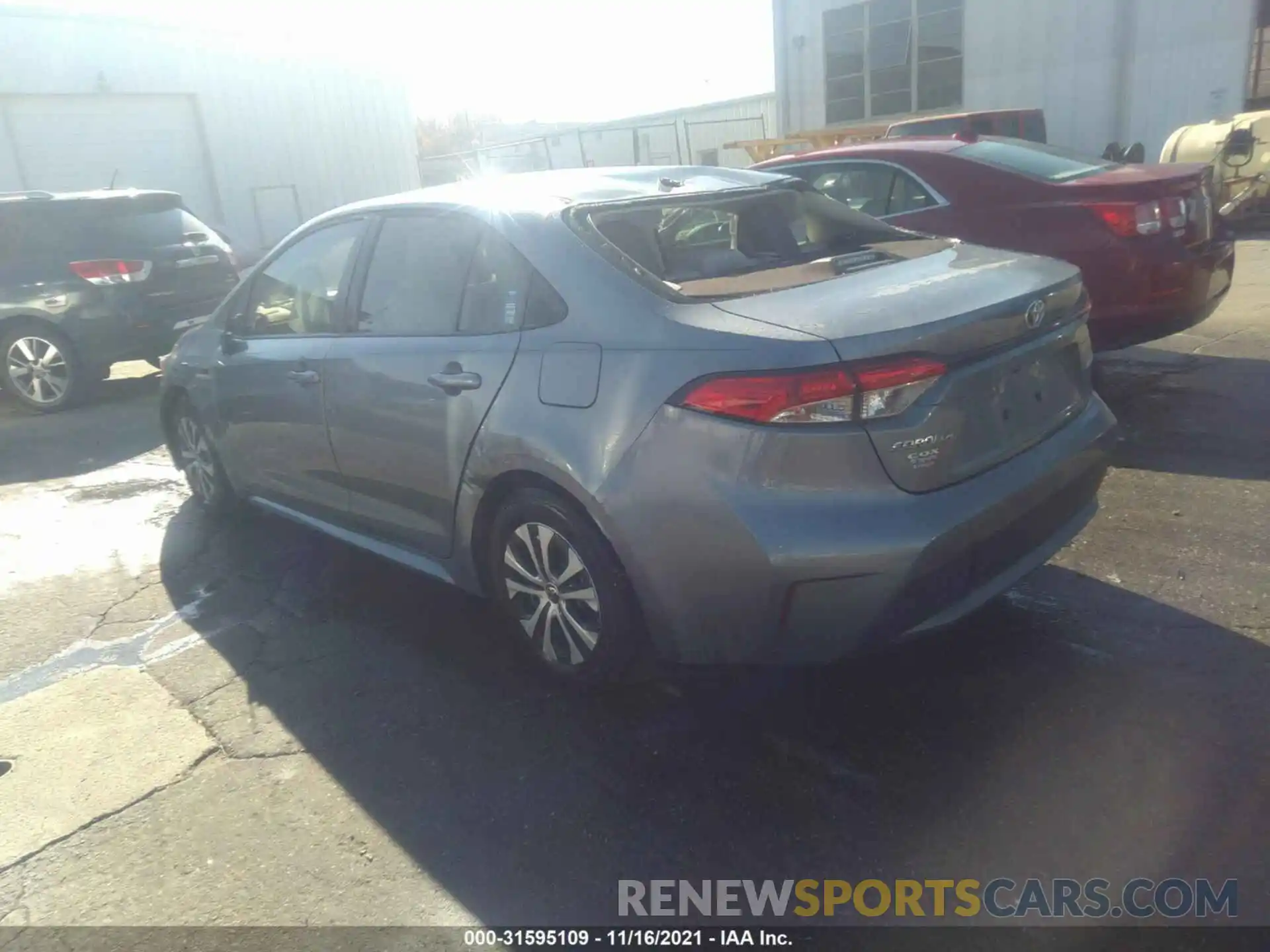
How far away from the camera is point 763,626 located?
264cm

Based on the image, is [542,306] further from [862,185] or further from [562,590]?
[862,185]

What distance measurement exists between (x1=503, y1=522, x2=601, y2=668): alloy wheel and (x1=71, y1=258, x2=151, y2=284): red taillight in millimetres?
6436

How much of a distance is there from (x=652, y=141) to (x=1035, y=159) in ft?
89.5

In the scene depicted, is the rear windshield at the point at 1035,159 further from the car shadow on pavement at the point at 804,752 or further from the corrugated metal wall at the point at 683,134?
the corrugated metal wall at the point at 683,134

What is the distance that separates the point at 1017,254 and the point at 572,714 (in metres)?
2.14

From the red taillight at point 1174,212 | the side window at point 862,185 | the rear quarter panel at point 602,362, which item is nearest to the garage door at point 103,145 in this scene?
the side window at point 862,185

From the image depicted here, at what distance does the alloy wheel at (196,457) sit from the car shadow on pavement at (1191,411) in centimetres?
451

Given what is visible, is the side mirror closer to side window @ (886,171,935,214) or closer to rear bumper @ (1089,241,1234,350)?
rear bumper @ (1089,241,1234,350)

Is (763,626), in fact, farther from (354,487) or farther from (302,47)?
(302,47)

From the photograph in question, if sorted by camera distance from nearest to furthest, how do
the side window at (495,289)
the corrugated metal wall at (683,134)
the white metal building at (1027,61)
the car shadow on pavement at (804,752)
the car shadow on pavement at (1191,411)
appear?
the car shadow on pavement at (804,752)
the side window at (495,289)
the car shadow on pavement at (1191,411)
the white metal building at (1027,61)
the corrugated metal wall at (683,134)

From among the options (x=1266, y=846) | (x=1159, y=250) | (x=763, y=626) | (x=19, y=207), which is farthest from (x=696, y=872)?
(x=19, y=207)

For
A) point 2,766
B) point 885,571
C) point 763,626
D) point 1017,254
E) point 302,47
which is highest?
point 302,47

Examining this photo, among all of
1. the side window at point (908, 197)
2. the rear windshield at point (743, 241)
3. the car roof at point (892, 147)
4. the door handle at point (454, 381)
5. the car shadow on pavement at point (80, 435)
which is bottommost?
the car shadow on pavement at point (80, 435)
